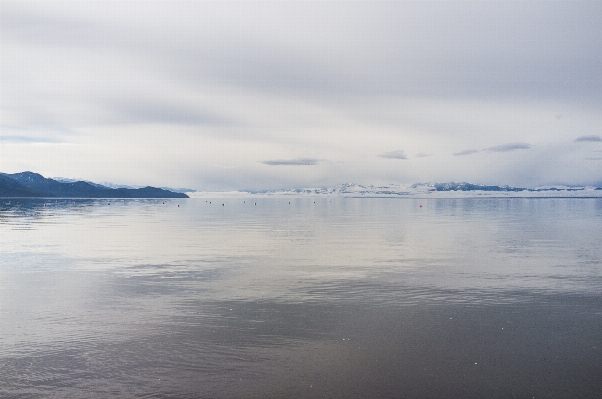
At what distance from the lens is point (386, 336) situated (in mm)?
14875

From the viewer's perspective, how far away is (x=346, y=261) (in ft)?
101

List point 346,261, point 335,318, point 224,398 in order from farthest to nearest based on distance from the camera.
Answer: point 346,261 < point 335,318 < point 224,398

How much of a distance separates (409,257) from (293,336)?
19.2 m

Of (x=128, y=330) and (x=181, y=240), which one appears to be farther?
(x=181, y=240)

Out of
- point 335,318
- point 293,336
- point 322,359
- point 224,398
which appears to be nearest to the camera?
point 224,398

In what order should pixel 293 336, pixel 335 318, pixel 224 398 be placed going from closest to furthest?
1. pixel 224 398
2. pixel 293 336
3. pixel 335 318

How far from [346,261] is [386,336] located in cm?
1579

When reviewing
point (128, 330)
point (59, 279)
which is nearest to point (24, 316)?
point (128, 330)

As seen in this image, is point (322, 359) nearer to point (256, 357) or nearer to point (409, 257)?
point (256, 357)

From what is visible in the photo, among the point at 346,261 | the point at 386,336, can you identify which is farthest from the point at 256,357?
the point at 346,261

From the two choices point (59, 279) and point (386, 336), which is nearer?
point (386, 336)

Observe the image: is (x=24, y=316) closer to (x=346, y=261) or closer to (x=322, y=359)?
(x=322, y=359)

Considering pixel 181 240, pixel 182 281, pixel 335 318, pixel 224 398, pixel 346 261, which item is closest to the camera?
pixel 224 398

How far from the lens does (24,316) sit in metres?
17.2
